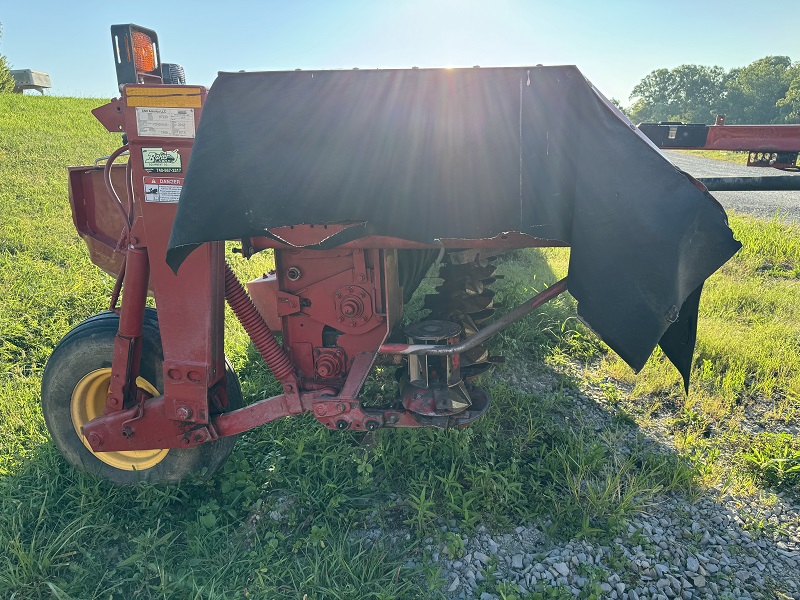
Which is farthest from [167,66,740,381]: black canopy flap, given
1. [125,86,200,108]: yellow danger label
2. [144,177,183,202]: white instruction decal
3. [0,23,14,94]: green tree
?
[0,23,14,94]: green tree

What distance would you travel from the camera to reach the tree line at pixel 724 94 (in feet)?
148

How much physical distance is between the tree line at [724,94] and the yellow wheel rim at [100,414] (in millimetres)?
41000

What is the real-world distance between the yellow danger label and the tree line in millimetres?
40766

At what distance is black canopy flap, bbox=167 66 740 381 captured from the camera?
2018mm

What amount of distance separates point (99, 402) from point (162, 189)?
1317 millimetres

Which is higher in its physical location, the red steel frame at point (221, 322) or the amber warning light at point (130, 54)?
the amber warning light at point (130, 54)

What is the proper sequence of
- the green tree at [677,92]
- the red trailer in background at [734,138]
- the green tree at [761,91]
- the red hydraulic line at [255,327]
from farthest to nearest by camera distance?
the green tree at [677,92] < the green tree at [761,91] < the red trailer in background at [734,138] < the red hydraulic line at [255,327]

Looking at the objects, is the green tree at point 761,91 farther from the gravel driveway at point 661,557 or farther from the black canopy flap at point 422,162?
the black canopy flap at point 422,162

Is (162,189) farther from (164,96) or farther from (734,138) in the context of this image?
(734,138)

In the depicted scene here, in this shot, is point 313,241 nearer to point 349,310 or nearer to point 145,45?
point 349,310

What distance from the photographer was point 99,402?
9.70 ft

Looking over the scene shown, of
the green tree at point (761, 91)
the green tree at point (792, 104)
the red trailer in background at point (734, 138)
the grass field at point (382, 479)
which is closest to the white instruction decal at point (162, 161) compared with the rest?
the grass field at point (382, 479)

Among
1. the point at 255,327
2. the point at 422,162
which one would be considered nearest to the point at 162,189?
the point at 255,327

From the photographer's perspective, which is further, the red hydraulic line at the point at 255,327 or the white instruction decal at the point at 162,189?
the red hydraulic line at the point at 255,327
